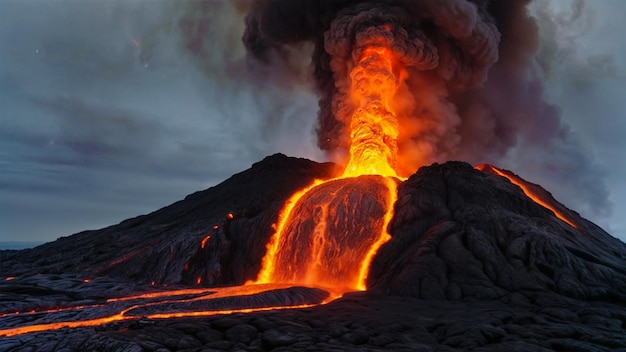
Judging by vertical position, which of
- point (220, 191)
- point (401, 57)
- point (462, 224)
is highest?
point (401, 57)

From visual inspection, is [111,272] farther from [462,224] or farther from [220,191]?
[462,224]

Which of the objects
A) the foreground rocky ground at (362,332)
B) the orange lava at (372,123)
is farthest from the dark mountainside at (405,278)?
the orange lava at (372,123)

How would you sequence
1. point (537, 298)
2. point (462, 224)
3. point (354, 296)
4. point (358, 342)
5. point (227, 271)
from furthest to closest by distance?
point (227, 271)
point (462, 224)
point (354, 296)
point (537, 298)
point (358, 342)

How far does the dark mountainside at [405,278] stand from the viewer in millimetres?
13461

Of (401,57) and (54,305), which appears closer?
(54,305)

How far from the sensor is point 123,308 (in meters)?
18.6

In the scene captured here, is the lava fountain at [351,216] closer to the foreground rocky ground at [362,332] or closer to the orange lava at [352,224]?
the orange lava at [352,224]

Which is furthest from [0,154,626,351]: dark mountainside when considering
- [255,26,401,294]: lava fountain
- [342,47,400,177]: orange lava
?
[342,47,400,177]: orange lava

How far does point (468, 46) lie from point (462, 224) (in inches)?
1015

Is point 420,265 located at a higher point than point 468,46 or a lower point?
lower

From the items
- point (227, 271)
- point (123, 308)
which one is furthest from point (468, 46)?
point (123, 308)

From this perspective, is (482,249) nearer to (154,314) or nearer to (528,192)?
(528,192)

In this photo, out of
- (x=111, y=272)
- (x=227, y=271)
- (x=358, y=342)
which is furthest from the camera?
(x=111, y=272)

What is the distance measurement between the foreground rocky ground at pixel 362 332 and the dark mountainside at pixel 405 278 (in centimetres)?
5
